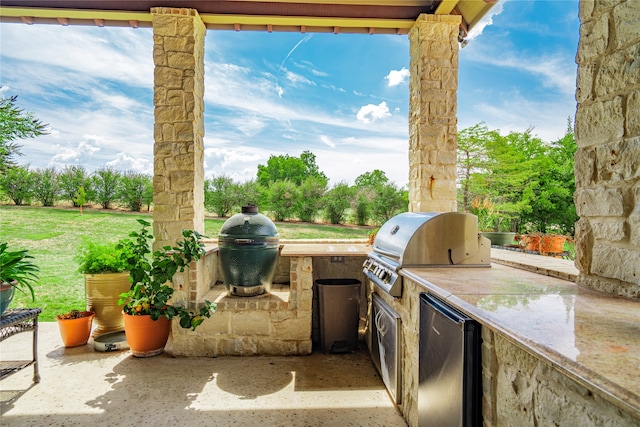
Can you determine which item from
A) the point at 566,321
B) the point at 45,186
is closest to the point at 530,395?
the point at 566,321

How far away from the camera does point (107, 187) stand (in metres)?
5.87

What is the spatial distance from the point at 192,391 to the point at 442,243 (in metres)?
2.11

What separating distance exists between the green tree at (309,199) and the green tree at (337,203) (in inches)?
4.8

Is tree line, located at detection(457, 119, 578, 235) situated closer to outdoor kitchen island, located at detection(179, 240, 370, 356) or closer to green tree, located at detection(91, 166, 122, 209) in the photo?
outdoor kitchen island, located at detection(179, 240, 370, 356)

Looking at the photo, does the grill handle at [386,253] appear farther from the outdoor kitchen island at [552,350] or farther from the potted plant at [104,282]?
the potted plant at [104,282]

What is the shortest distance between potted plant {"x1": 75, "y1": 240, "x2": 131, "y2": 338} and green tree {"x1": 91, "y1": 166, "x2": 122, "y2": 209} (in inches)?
102

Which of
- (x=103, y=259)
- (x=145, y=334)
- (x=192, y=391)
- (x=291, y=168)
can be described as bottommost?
(x=192, y=391)

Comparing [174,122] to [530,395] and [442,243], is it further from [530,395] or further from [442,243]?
[530,395]

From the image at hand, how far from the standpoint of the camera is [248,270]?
330 centimetres

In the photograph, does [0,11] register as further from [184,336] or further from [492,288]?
[492,288]

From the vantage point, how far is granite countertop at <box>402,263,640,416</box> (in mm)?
714

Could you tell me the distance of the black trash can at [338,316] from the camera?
10.7 ft

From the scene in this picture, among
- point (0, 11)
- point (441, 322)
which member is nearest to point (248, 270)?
point (441, 322)

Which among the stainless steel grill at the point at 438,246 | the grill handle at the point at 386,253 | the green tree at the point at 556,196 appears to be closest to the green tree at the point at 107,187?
the grill handle at the point at 386,253
